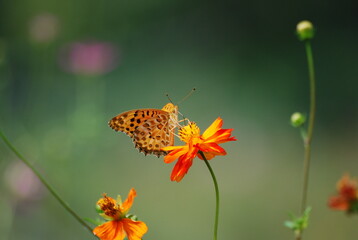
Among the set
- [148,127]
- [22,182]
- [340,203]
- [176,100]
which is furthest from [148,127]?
[176,100]

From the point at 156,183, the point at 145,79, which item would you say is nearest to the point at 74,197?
the point at 156,183

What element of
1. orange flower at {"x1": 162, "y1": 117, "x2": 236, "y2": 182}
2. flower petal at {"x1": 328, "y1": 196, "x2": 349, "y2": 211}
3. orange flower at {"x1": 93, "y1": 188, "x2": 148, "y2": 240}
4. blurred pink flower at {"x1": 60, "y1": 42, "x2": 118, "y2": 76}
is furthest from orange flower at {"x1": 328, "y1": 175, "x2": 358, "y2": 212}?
blurred pink flower at {"x1": 60, "y1": 42, "x2": 118, "y2": 76}

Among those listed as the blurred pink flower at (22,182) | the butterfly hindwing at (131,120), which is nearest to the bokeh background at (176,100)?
the blurred pink flower at (22,182)

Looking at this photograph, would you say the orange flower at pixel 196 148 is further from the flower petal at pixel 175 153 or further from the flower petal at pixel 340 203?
the flower petal at pixel 340 203

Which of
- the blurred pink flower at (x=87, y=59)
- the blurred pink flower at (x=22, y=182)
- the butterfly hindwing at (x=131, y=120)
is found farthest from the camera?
the blurred pink flower at (x=87, y=59)

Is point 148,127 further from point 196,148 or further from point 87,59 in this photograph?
point 87,59
